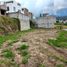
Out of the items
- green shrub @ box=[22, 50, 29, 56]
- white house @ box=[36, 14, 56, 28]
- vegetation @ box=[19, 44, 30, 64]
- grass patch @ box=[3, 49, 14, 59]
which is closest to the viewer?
vegetation @ box=[19, 44, 30, 64]

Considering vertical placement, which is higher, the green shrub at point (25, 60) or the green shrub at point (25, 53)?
the green shrub at point (25, 53)

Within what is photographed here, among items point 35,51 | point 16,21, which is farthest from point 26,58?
point 16,21

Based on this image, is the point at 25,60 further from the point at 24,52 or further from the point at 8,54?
the point at 24,52

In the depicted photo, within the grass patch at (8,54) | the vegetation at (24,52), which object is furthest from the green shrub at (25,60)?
the grass patch at (8,54)

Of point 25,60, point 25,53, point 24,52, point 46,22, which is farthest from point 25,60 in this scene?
point 46,22

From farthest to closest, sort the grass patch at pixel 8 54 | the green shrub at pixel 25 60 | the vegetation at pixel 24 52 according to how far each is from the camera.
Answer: the grass patch at pixel 8 54
the vegetation at pixel 24 52
the green shrub at pixel 25 60

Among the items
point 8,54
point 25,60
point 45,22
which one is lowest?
point 45,22

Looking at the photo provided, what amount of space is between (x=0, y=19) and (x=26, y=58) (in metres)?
16.8

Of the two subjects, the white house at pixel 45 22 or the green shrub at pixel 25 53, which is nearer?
the green shrub at pixel 25 53

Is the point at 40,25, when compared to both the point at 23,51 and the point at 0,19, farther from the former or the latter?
the point at 23,51

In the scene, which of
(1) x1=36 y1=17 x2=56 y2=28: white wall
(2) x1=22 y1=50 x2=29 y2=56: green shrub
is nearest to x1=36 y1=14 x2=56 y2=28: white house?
(1) x1=36 y1=17 x2=56 y2=28: white wall

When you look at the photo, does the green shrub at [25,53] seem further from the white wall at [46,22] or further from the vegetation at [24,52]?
the white wall at [46,22]

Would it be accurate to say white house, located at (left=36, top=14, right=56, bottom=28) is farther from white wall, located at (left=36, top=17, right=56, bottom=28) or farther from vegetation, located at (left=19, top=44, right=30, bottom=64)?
vegetation, located at (left=19, top=44, right=30, bottom=64)

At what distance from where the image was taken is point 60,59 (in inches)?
464
